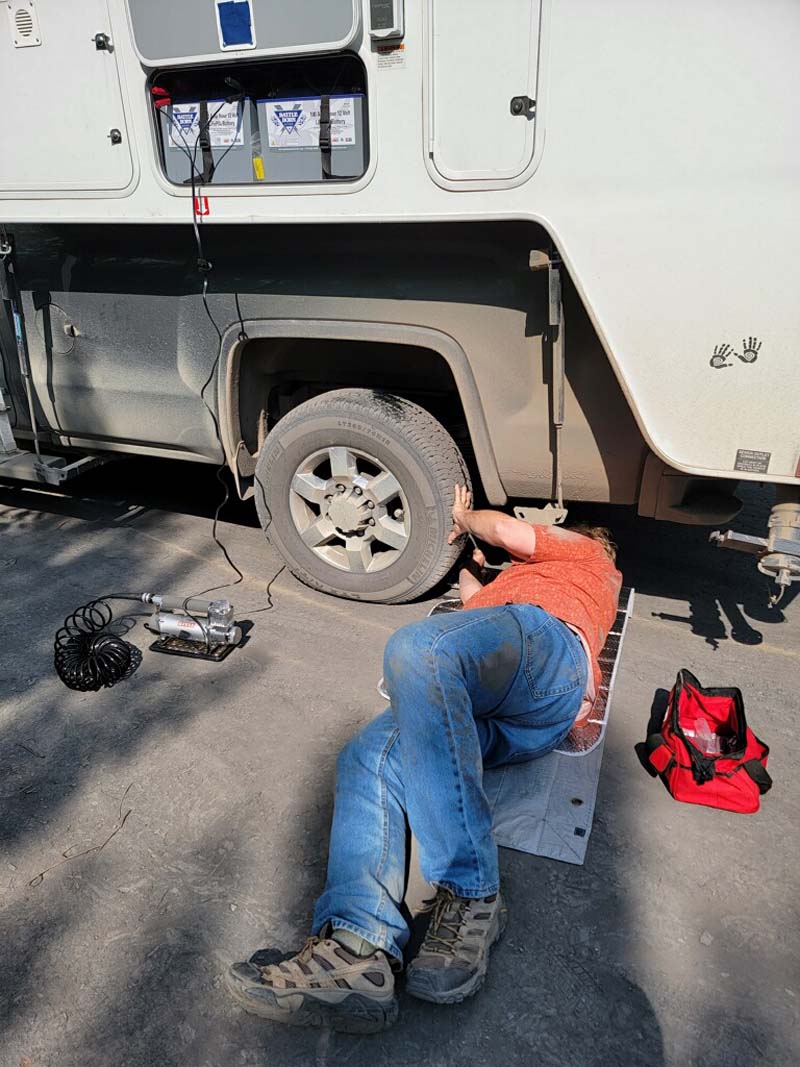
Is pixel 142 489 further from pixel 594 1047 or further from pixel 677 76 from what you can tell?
pixel 594 1047

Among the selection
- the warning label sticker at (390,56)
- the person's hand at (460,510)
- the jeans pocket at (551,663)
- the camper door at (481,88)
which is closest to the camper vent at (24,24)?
the warning label sticker at (390,56)

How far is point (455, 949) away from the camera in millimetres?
1831

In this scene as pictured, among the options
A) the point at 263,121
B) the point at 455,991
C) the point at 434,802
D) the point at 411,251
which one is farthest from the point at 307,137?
the point at 455,991

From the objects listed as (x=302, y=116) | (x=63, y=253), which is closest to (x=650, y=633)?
(x=302, y=116)

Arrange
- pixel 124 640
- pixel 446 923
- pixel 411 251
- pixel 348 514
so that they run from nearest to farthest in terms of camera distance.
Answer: pixel 446 923 < pixel 411 251 < pixel 124 640 < pixel 348 514

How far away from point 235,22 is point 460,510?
76.5 inches

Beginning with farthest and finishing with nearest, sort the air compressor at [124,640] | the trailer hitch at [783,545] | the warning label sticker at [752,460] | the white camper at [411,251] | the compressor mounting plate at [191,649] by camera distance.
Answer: the compressor mounting plate at [191,649] → the air compressor at [124,640] → the trailer hitch at [783,545] → the warning label sticker at [752,460] → the white camper at [411,251]

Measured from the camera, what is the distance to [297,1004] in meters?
1.75

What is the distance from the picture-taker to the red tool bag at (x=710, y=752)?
7.77ft

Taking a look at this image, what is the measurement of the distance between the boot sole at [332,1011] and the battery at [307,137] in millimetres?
2572

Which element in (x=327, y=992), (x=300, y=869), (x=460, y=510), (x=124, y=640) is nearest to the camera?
(x=327, y=992)

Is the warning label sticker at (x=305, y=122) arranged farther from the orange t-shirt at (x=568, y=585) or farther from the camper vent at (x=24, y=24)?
the orange t-shirt at (x=568, y=585)

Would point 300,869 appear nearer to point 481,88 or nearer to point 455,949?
point 455,949

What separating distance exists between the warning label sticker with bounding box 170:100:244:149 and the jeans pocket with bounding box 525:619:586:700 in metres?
2.18
